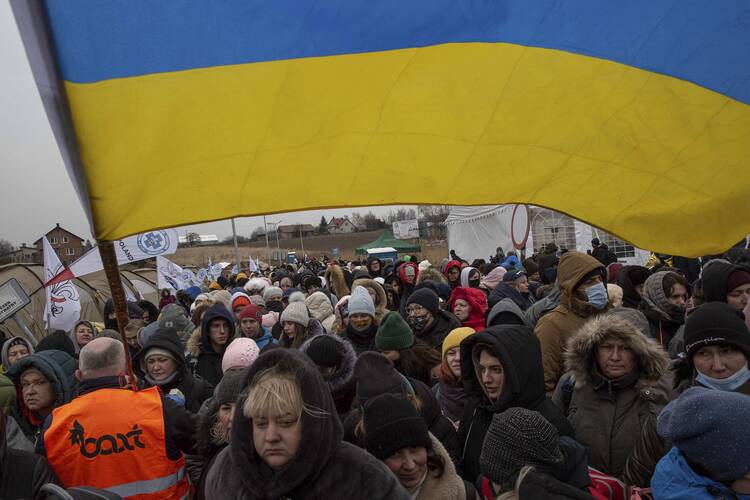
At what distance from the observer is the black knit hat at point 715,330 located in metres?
2.83

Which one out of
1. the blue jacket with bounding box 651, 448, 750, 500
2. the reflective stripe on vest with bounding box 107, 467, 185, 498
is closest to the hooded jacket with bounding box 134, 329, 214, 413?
the reflective stripe on vest with bounding box 107, 467, 185, 498

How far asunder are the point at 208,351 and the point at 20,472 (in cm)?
311

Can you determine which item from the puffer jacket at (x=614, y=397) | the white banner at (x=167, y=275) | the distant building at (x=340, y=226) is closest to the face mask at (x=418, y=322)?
the puffer jacket at (x=614, y=397)

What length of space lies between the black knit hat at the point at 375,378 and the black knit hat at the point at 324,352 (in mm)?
327

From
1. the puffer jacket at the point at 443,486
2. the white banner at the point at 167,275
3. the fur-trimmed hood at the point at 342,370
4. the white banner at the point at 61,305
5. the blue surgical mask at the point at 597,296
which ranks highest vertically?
the white banner at the point at 167,275

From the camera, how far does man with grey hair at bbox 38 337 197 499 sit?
272 centimetres

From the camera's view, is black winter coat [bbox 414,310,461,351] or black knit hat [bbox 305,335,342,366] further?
black winter coat [bbox 414,310,461,351]

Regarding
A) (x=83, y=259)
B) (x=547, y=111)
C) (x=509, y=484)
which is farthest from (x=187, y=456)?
(x=83, y=259)

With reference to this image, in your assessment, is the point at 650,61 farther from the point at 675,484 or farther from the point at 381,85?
the point at 675,484

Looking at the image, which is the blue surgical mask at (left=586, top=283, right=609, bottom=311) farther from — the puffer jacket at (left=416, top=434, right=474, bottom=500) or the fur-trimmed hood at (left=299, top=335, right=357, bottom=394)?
the puffer jacket at (left=416, top=434, right=474, bottom=500)

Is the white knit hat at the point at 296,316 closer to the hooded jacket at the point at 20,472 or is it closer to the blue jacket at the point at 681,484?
the hooded jacket at the point at 20,472

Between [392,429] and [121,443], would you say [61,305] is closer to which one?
[121,443]

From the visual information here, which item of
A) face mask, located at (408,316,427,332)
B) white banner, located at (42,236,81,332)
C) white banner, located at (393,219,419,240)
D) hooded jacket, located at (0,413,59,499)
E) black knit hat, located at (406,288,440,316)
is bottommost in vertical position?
hooded jacket, located at (0,413,59,499)

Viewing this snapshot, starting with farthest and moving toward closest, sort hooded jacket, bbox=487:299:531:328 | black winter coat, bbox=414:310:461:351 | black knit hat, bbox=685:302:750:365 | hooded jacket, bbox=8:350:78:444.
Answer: black winter coat, bbox=414:310:461:351 < hooded jacket, bbox=487:299:531:328 < hooded jacket, bbox=8:350:78:444 < black knit hat, bbox=685:302:750:365
